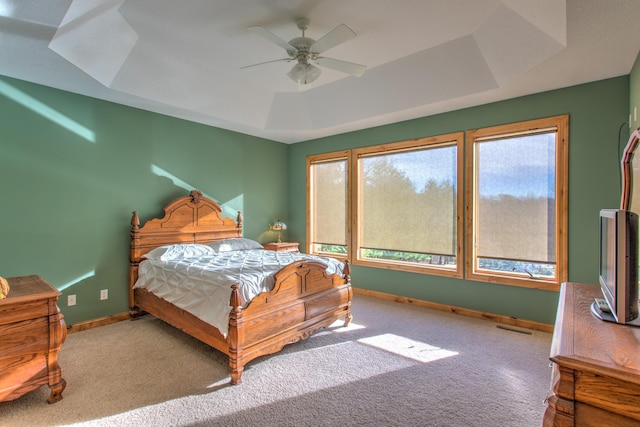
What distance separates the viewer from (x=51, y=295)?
2076 mm

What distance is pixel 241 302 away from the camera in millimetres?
2426

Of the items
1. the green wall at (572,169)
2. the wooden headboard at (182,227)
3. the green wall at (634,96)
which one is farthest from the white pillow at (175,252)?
the green wall at (634,96)

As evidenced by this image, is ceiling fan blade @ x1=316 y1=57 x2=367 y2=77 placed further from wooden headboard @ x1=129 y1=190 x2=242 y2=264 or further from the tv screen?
wooden headboard @ x1=129 y1=190 x2=242 y2=264

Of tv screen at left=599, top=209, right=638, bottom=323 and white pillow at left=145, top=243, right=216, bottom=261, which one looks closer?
tv screen at left=599, top=209, right=638, bottom=323

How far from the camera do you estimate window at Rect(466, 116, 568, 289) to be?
10.9 feet

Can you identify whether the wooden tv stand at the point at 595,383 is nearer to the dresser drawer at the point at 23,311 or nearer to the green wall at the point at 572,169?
the green wall at the point at 572,169

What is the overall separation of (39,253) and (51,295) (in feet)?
5.16

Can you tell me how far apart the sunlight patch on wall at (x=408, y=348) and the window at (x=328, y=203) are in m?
2.19

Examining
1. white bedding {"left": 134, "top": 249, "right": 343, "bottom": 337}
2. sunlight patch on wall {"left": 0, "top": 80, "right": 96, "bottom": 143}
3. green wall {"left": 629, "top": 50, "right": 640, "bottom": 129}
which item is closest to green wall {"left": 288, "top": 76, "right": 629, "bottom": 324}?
green wall {"left": 629, "top": 50, "right": 640, "bottom": 129}

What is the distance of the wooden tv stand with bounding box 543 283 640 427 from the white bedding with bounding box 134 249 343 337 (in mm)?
2055

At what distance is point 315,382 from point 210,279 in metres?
1.27

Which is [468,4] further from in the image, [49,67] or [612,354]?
[49,67]

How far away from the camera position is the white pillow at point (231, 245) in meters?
4.22

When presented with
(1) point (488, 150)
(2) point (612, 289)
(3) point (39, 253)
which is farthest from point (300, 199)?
(2) point (612, 289)
